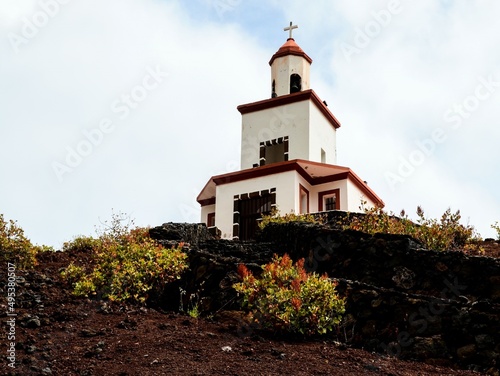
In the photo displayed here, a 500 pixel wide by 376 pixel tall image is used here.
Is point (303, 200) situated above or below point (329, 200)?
below

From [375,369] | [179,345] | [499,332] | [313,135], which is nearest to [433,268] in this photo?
[499,332]

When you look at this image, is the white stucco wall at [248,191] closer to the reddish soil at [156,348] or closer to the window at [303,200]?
the window at [303,200]

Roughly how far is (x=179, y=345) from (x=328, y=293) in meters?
2.79

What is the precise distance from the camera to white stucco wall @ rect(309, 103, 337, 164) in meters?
32.4

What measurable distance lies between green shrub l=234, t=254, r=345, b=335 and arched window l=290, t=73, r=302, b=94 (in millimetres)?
20501

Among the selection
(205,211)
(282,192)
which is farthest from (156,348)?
(205,211)

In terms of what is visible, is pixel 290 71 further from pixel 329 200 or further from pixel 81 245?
pixel 81 245

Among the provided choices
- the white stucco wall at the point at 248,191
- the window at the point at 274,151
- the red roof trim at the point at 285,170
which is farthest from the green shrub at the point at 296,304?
the window at the point at 274,151

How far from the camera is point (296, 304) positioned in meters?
13.4

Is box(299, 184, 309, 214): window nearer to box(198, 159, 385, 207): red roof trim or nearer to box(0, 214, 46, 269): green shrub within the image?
box(198, 159, 385, 207): red roof trim

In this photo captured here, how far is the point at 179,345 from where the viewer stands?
1253cm

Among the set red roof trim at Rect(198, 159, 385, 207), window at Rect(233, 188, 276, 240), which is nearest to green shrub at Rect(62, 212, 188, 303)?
window at Rect(233, 188, 276, 240)

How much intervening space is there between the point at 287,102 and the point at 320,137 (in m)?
2.04

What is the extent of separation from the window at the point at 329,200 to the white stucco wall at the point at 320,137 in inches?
72.2
